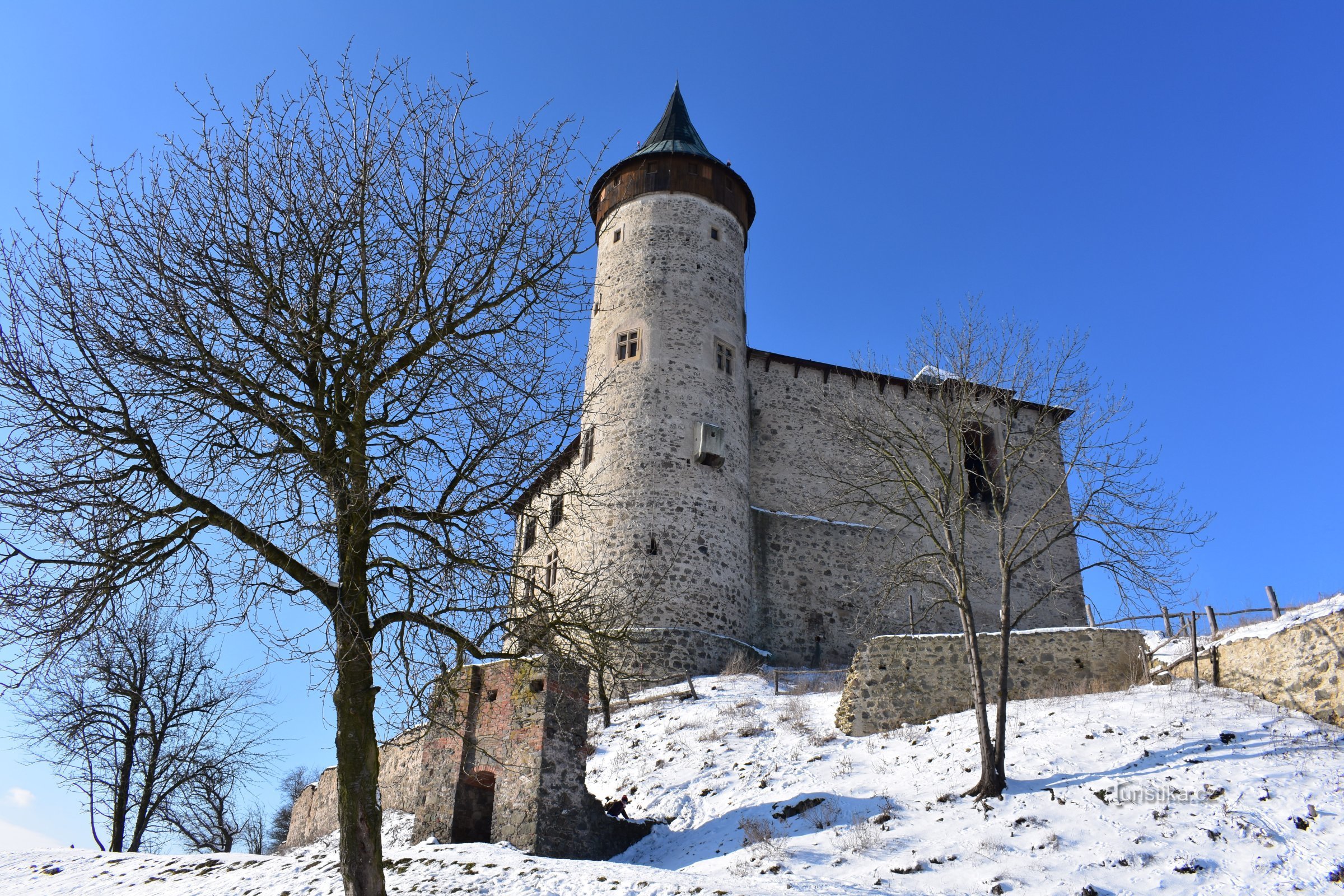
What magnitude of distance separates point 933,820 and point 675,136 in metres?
21.2

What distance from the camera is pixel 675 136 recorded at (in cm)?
2636

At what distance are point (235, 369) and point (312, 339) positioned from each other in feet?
2.27

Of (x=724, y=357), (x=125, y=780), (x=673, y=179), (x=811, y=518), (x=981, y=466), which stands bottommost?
(x=125, y=780)

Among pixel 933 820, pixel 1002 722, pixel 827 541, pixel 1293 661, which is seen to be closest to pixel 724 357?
pixel 827 541

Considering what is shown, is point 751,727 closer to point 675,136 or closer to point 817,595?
point 817,595

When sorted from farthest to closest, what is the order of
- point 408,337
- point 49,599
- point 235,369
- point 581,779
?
point 581,779, point 408,337, point 235,369, point 49,599

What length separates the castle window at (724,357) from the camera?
22891 mm

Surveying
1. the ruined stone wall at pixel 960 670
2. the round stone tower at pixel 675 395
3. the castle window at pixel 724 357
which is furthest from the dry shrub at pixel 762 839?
the castle window at pixel 724 357

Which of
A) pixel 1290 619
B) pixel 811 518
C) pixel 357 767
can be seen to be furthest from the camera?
pixel 811 518

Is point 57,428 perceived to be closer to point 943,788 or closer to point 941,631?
point 943,788

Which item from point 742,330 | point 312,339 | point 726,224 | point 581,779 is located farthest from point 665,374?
point 312,339

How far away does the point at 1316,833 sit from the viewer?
874 centimetres

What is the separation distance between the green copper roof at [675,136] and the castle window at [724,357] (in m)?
5.82

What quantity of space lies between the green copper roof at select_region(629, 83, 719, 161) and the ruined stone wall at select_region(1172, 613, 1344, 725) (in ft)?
59.1
